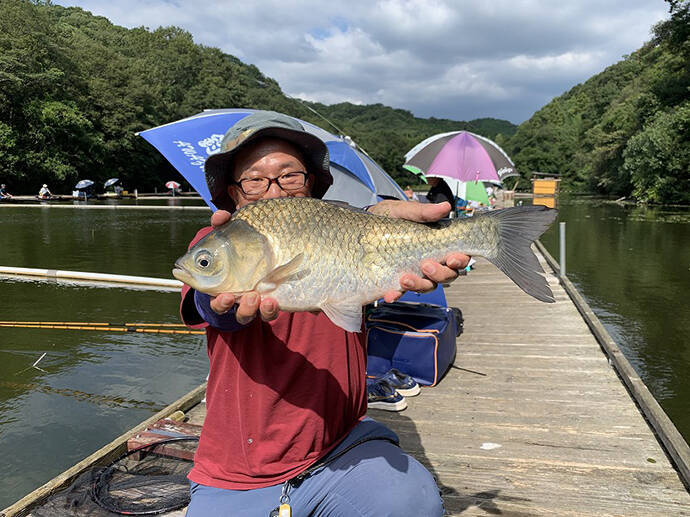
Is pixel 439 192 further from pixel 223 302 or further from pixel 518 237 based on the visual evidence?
pixel 223 302

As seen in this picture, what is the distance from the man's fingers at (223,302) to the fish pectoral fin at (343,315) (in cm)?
33

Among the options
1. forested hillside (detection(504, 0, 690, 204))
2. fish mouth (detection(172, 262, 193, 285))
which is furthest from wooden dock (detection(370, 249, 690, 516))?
forested hillside (detection(504, 0, 690, 204))

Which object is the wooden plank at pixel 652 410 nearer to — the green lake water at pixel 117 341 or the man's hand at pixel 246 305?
the green lake water at pixel 117 341

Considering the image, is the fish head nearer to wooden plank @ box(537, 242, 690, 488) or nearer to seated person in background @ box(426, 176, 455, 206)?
wooden plank @ box(537, 242, 690, 488)

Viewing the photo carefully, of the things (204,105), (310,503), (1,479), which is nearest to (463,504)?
(310,503)

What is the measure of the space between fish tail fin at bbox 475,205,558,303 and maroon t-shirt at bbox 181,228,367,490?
2.47 feet

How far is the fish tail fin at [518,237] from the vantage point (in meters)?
2.15

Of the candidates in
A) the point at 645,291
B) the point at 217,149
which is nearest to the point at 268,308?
the point at 217,149

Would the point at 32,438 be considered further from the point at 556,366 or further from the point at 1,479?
the point at 556,366

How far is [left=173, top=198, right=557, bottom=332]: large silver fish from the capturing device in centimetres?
187

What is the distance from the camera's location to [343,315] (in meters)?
1.95

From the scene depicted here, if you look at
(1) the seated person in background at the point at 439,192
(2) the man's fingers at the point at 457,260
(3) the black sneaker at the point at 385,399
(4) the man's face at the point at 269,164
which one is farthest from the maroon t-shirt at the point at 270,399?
(1) the seated person in background at the point at 439,192

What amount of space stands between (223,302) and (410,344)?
144 inches

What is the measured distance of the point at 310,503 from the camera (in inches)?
81.8
